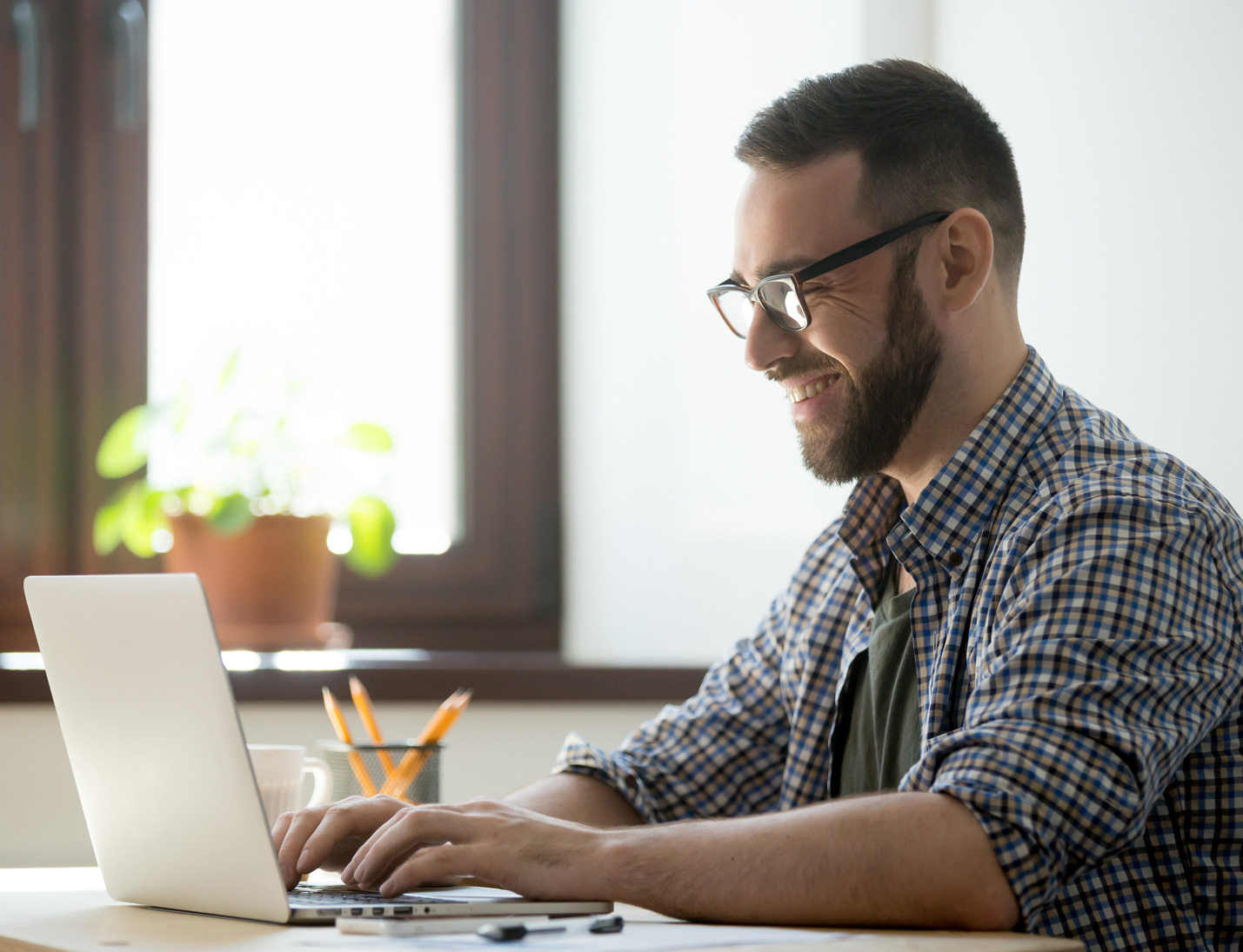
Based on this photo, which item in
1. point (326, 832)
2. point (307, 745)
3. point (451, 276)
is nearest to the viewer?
point (326, 832)

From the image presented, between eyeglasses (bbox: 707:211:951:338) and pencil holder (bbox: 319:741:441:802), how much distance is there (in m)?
0.57

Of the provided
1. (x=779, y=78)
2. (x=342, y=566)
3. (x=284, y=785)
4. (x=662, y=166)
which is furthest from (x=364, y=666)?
(x=779, y=78)

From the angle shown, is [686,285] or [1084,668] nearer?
[1084,668]

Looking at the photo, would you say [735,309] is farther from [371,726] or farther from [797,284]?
[371,726]

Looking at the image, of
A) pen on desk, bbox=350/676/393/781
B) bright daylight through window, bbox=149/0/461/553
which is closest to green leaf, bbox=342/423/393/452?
bright daylight through window, bbox=149/0/461/553

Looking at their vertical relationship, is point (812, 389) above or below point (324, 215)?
below

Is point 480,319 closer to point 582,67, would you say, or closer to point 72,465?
point 582,67

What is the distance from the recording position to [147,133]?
2.27 metres

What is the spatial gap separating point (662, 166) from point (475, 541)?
2.27ft

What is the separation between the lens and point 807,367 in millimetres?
1401

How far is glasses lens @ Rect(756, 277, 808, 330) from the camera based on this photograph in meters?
1.34

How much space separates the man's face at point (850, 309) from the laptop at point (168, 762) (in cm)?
59

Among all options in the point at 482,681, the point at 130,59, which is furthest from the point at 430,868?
the point at 130,59

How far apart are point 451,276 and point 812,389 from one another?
1.06m
